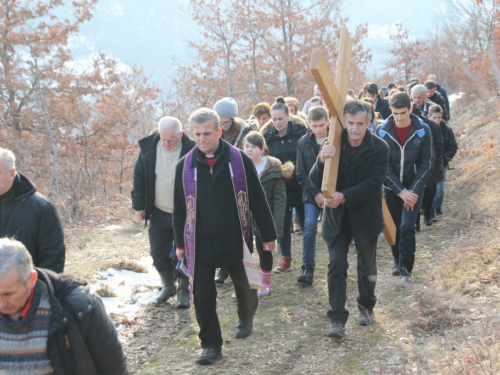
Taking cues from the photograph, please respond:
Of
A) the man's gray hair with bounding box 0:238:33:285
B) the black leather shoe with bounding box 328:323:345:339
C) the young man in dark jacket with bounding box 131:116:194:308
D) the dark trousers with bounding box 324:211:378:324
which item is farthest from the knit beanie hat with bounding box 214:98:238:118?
the man's gray hair with bounding box 0:238:33:285

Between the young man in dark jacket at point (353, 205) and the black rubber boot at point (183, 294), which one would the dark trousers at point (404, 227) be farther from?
the black rubber boot at point (183, 294)

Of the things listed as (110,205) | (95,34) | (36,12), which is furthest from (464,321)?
(95,34)

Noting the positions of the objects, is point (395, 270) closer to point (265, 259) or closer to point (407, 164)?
point (407, 164)

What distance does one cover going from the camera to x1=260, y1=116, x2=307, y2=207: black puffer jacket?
7270 millimetres

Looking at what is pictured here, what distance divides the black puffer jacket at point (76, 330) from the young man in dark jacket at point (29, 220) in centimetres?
130

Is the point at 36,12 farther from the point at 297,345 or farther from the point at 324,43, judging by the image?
the point at 297,345

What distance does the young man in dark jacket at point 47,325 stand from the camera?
2.72 metres

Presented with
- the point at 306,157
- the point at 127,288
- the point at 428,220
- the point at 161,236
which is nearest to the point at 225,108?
the point at 306,157

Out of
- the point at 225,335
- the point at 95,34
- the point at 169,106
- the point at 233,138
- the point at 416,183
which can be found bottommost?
the point at 225,335

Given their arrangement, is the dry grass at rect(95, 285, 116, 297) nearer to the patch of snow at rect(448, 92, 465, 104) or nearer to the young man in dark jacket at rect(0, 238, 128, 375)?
the young man in dark jacket at rect(0, 238, 128, 375)

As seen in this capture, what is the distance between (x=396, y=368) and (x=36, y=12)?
84.2 ft

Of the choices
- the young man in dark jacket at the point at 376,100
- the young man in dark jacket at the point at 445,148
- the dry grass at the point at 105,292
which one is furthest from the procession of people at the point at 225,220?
the young man in dark jacket at the point at 376,100

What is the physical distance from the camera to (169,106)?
102ft

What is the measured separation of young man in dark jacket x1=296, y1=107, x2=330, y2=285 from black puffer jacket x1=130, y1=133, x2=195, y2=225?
1.28 meters
